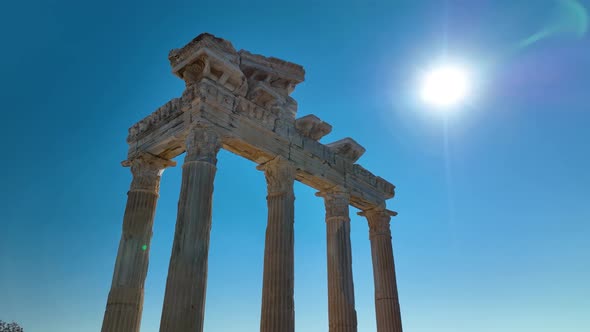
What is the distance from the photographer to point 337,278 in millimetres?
21062

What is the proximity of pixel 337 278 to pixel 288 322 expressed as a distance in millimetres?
4623

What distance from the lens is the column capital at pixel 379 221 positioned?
25969 mm

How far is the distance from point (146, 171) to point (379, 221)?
44.5 ft

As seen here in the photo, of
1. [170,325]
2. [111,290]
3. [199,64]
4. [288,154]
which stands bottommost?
[170,325]

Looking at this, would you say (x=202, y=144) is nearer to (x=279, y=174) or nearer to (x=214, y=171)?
(x=214, y=171)

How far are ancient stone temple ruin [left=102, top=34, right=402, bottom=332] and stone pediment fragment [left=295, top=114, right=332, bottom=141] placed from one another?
0.17 feet

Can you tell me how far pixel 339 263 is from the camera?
21328 millimetres

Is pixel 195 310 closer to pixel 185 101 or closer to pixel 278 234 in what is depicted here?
pixel 278 234

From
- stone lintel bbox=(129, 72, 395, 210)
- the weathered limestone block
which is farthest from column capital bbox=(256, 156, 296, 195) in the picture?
the weathered limestone block

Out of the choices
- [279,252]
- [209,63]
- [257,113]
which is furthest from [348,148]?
[209,63]

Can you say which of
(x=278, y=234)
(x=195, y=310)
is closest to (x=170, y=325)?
(x=195, y=310)

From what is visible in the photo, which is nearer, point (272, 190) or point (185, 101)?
point (185, 101)

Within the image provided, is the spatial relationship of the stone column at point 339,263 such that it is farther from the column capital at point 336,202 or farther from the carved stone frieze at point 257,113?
the carved stone frieze at point 257,113

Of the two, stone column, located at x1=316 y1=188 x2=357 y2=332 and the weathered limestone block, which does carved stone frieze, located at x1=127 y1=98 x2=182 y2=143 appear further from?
stone column, located at x1=316 y1=188 x2=357 y2=332
